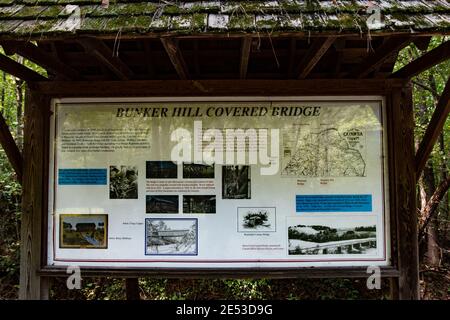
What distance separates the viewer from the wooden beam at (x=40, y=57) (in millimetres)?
2445

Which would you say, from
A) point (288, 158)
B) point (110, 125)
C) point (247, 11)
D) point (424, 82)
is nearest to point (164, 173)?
point (110, 125)

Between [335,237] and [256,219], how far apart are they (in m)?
0.73

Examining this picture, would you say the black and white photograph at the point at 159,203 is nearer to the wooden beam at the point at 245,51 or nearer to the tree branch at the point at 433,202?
the wooden beam at the point at 245,51

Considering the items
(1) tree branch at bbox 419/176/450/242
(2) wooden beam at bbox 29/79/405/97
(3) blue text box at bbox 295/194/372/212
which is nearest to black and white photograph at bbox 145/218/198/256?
(3) blue text box at bbox 295/194/372/212

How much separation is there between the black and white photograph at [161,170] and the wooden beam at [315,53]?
143cm

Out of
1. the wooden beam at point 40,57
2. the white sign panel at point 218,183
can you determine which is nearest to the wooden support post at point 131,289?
the white sign panel at point 218,183

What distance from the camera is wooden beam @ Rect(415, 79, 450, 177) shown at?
2.89m

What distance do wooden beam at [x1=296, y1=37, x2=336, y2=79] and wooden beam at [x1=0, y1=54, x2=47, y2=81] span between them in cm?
242

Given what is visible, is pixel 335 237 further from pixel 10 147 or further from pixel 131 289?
pixel 131 289

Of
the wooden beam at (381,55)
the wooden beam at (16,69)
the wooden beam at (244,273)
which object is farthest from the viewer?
the wooden beam at (244,273)

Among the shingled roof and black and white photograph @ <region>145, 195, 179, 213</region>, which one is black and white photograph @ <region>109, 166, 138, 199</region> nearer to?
black and white photograph @ <region>145, 195, 179, 213</region>

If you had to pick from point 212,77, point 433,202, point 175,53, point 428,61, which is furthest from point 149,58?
point 433,202

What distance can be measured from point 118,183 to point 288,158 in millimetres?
1589
